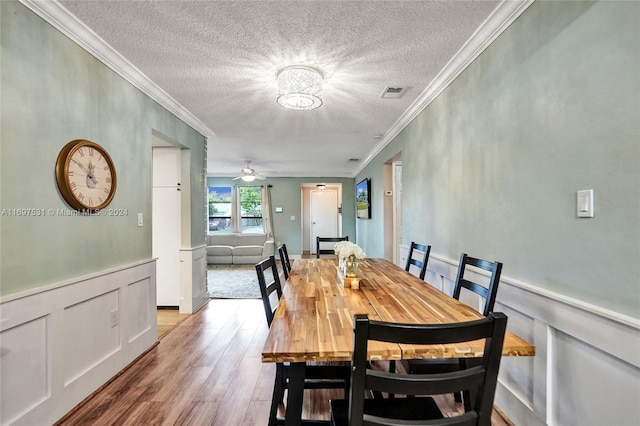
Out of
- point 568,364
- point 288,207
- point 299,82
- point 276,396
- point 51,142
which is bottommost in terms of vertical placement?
point 276,396

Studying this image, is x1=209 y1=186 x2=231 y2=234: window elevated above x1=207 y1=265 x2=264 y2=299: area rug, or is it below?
above

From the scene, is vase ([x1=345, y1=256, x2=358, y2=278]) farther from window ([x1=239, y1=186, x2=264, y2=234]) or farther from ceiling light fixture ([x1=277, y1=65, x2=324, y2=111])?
window ([x1=239, y1=186, x2=264, y2=234])

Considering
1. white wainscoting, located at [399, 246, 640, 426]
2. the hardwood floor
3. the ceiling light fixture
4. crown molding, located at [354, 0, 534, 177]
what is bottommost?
the hardwood floor

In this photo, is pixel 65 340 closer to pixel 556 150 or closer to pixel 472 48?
pixel 556 150

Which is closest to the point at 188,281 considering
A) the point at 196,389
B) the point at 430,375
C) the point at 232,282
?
the point at 232,282

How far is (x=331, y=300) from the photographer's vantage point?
61.1 inches

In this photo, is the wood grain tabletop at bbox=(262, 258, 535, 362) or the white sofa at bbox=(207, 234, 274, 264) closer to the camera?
the wood grain tabletop at bbox=(262, 258, 535, 362)

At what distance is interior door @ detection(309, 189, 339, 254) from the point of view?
9727mm

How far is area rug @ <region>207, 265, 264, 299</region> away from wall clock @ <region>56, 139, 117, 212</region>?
8.13 ft

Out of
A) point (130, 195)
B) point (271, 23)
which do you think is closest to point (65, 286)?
point (130, 195)

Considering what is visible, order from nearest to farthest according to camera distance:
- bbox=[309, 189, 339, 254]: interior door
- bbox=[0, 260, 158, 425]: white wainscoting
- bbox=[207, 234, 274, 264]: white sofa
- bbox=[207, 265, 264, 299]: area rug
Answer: bbox=[0, 260, 158, 425]: white wainscoting → bbox=[207, 265, 264, 299]: area rug → bbox=[207, 234, 274, 264]: white sofa → bbox=[309, 189, 339, 254]: interior door

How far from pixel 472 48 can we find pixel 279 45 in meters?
1.29

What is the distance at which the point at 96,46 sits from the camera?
1.97 meters

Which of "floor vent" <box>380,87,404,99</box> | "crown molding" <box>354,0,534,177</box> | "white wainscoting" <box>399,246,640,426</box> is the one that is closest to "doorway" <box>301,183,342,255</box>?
"crown molding" <box>354,0,534,177</box>
